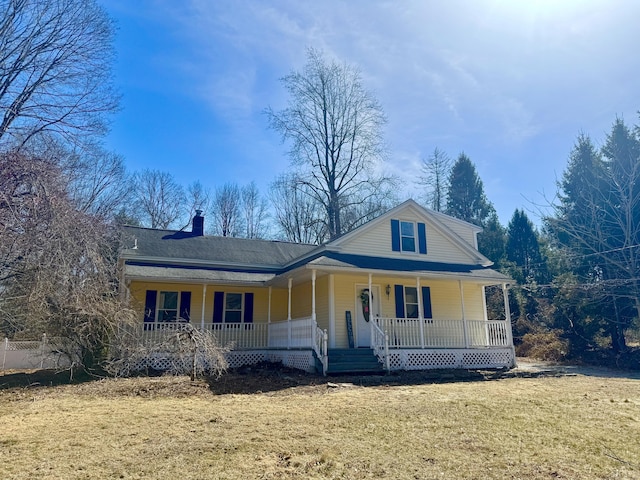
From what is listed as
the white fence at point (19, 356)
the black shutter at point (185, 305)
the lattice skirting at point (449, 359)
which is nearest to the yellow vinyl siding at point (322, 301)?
the lattice skirting at point (449, 359)

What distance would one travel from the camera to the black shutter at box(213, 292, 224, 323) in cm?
1684

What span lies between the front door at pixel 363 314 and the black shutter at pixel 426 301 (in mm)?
2027

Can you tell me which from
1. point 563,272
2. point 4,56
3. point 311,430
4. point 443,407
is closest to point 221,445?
point 311,430

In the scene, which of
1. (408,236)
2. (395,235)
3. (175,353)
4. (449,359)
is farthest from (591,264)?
(175,353)

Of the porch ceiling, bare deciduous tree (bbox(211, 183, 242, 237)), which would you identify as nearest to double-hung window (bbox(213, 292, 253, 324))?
the porch ceiling

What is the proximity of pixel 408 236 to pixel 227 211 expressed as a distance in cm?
2565

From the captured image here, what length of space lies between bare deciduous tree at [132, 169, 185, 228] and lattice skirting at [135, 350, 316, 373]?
21.8 meters

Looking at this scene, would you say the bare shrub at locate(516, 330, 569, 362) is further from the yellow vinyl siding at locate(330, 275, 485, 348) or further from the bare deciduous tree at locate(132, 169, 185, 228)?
the bare deciduous tree at locate(132, 169, 185, 228)

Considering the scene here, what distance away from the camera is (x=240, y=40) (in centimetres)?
1291

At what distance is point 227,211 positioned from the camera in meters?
39.8

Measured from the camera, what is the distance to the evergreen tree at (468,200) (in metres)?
41.2

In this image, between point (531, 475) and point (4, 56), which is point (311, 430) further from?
point (4, 56)

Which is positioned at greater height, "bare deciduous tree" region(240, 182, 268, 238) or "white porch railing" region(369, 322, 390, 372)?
"bare deciduous tree" region(240, 182, 268, 238)

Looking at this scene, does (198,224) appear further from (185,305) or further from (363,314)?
(363,314)
